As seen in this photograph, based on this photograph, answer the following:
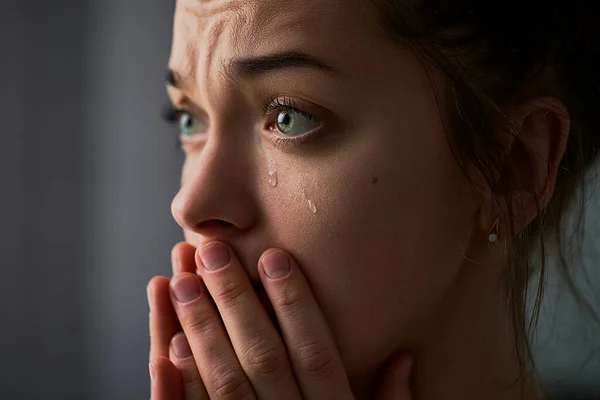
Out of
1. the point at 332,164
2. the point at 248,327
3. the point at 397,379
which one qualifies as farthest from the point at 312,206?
the point at 397,379

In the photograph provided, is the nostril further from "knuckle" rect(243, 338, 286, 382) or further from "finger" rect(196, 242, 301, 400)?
"knuckle" rect(243, 338, 286, 382)

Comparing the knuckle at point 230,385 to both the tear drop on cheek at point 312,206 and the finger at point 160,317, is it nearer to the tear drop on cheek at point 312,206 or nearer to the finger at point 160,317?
the finger at point 160,317

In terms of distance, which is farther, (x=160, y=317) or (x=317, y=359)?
(x=160, y=317)

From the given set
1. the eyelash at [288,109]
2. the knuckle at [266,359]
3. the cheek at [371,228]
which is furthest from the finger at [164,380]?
the eyelash at [288,109]

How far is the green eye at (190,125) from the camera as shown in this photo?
41.1 inches

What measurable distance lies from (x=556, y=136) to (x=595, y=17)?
7.0 inches

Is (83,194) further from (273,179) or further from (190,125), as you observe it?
(273,179)

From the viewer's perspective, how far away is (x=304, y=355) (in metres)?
0.84

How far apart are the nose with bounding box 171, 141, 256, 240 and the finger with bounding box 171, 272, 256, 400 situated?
99mm

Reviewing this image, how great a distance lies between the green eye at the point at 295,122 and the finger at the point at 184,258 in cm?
25

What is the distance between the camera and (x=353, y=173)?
2.66 feet

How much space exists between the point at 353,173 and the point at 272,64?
17 centimetres

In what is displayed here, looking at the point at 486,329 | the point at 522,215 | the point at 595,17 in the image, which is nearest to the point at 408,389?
the point at 486,329

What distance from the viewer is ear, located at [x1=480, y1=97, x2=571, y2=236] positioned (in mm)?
877
